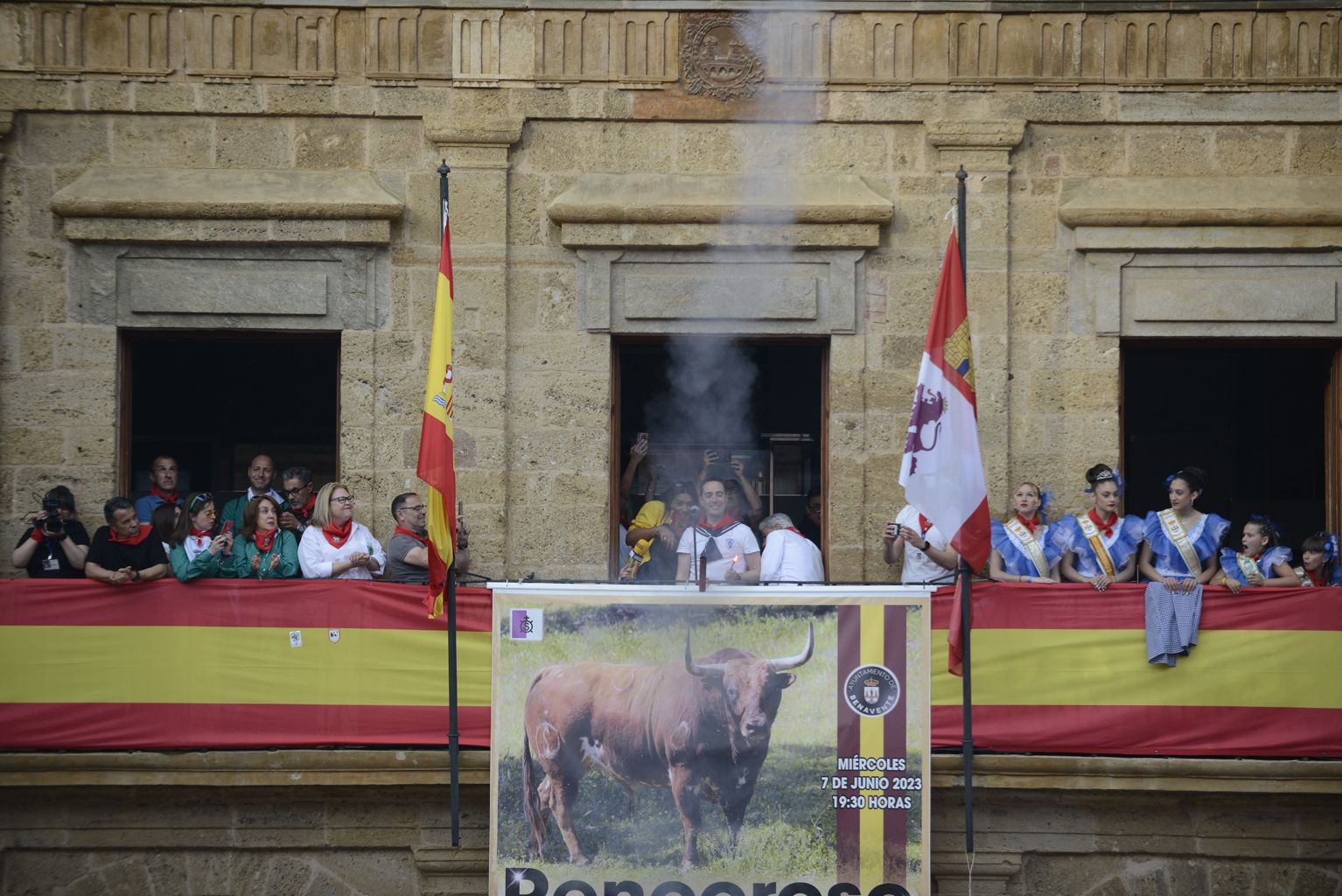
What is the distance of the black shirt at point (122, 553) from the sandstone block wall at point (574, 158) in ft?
3.82

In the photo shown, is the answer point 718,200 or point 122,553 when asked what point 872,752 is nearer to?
point 718,200

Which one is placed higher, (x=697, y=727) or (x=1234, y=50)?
(x=1234, y=50)

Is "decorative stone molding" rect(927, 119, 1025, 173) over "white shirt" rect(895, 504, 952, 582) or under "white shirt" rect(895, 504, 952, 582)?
over

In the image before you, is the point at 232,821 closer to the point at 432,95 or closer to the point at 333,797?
the point at 333,797

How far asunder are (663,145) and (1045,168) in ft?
8.53

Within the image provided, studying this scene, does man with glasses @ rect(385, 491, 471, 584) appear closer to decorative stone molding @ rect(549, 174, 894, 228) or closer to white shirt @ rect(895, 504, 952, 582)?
decorative stone molding @ rect(549, 174, 894, 228)

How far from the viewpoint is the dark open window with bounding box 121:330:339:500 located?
1500 cm

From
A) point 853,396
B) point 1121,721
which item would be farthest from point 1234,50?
point 1121,721

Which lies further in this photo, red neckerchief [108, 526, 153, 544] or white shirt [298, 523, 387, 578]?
white shirt [298, 523, 387, 578]

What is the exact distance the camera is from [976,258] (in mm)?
12391

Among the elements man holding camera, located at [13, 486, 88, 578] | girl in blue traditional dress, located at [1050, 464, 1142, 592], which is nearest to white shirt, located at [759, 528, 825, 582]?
girl in blue traditional dress, located at [1050, 464, 1142, 592]

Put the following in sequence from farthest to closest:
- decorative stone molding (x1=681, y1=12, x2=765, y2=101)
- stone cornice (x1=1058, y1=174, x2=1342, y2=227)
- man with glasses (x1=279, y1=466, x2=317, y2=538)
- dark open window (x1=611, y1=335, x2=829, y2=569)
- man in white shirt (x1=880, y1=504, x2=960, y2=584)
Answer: dark open window (x1=611, y1=335, x2=829, y2=569)
decorative stone molding (x1=681, y1=12, x2=765, y2=101)
stone cornice (x1=1058, y1=174, x2=1342, y2=227)
man with glasses (x1=279, y1=466, x2=317, y2=538)
man in white shirt (x1=880, y1=504, x2=960, y2=584)

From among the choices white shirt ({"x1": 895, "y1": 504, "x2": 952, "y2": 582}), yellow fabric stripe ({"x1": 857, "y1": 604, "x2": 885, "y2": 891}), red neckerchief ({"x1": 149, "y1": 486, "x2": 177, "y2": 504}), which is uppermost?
red neckerchief ({"x1": 149, "y1": 486, "x2": 177, "y2": 504})

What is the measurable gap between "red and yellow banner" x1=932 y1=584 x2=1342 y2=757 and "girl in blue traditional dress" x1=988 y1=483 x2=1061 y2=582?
64cm
